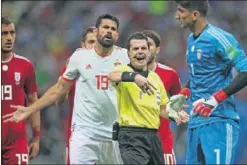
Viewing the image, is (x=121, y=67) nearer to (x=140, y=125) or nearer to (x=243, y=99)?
(x=140, y=125)

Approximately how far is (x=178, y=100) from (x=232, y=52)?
2.27 feet

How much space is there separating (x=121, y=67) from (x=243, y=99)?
589cm

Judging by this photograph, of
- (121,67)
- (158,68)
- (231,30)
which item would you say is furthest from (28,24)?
(121,67)

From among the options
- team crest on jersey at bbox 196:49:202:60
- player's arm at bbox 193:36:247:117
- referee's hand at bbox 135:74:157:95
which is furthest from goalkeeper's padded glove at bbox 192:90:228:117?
referee's hand at bbox 135:74:157:95

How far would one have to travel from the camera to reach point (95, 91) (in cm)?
998

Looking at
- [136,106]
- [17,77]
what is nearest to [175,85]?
[17,77]

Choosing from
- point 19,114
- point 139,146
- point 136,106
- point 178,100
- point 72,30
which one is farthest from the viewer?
point 72,30

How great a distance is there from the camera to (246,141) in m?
14.5

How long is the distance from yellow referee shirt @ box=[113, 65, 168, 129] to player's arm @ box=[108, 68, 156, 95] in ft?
0.35

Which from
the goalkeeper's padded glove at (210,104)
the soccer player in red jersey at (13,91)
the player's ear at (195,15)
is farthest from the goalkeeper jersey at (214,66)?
the soccer player in red jersey at (13,91)

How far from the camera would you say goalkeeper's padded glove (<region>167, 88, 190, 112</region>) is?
8383 millimetres

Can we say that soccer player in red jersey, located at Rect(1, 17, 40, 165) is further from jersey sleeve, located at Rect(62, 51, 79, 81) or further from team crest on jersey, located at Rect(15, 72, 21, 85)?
jersey sleeve, located at Rect(62, 51, 79, 81)

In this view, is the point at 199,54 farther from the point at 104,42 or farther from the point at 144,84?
the point at 104,42

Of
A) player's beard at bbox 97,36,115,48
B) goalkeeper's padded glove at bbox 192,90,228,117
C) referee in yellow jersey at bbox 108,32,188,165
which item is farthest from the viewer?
player's beard at bbox 97,36,115,48
